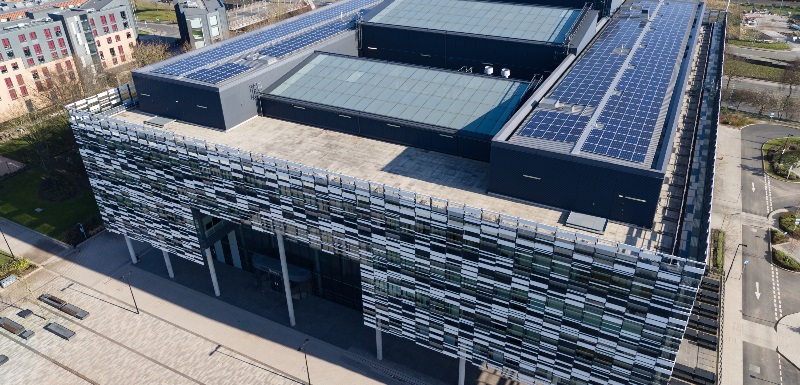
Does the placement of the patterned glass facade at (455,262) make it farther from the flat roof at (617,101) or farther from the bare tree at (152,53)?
the bare tree at (152,53)

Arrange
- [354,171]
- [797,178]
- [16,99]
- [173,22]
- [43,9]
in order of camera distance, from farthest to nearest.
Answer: [173,22]
[43,9]
[16,99]
[797,178]
[354,171]

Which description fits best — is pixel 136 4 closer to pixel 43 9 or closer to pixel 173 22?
pixel 173 22

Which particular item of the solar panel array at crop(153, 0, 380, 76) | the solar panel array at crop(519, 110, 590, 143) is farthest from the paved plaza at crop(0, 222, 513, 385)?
the solar panel array at crop(153, 0, 380, 76)

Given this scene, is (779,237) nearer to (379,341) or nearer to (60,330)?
(379,341)

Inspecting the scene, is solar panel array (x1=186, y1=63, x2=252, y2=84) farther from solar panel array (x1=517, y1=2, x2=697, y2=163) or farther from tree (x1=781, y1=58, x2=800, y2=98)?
tree (x1=781, y1=58, x2=800, y2=98)

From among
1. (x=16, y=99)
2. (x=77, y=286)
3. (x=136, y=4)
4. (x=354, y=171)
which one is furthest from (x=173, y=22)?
(x=354, y=171)

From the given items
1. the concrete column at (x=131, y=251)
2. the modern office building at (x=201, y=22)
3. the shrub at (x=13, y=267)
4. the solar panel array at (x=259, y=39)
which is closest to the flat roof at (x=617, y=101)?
the solar panel array at (x=259, y=39)

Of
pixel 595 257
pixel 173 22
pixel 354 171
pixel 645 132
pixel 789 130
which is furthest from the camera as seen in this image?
pixel 173 22
